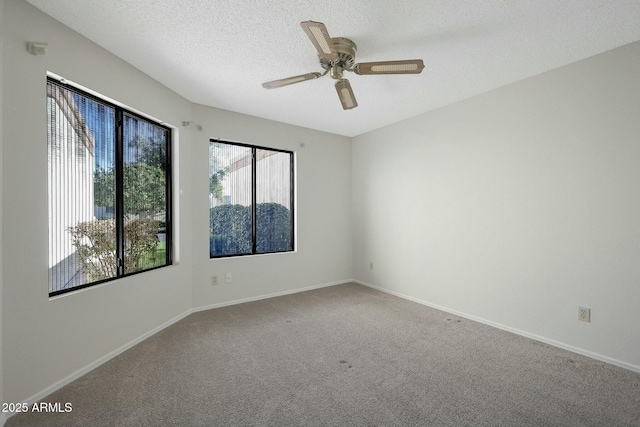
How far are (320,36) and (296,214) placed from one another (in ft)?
9.80

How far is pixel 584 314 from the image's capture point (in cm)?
258

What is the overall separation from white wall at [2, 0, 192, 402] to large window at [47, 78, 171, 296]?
5.9 inches

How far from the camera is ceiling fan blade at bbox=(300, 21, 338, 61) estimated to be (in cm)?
167

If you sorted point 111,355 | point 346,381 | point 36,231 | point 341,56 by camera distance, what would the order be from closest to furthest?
point 36,231
point 346,381
point 341,56
point 111,355

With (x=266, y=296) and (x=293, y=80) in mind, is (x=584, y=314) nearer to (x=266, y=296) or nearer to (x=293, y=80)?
(x=293, y=80)

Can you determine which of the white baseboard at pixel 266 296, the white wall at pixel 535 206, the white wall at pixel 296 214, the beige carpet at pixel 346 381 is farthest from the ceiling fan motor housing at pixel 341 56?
the white baseboard at pixel 266 296

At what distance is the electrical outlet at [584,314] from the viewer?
2.55m

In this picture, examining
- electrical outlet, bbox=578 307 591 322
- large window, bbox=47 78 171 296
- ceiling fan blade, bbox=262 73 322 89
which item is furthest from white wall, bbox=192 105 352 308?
electrical outlet, bbox=578 307 591 322

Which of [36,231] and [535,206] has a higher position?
[535,206]

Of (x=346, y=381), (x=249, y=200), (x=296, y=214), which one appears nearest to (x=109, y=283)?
(x=249, y=200)

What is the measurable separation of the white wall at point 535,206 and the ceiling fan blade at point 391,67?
162 centimetres

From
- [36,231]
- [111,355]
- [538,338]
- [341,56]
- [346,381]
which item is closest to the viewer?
[36,231]

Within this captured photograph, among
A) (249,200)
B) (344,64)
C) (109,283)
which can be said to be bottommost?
(109,283)

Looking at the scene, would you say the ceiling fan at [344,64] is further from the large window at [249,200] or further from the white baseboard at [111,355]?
the white baseboard at [111,355]
